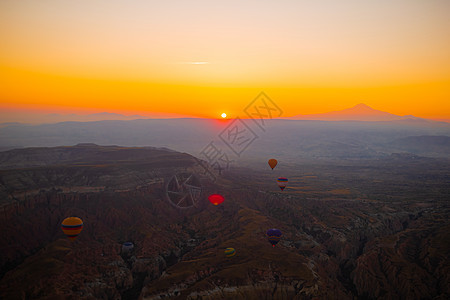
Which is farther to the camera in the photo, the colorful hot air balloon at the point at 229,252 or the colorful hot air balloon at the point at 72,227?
the colorful hot air balloon at the point at 229,252

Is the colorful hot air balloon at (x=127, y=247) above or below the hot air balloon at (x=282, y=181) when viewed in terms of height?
below

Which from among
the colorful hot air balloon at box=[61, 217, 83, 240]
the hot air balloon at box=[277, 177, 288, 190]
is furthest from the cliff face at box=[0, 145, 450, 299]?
the hot air balloon at box=[277, 177, 288, 190]

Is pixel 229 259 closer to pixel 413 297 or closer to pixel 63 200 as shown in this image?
pixel 413 297

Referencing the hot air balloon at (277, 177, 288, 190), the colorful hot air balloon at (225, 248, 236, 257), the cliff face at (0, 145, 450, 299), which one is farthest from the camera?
the hot air balloon at (277, 177, 288, 190)

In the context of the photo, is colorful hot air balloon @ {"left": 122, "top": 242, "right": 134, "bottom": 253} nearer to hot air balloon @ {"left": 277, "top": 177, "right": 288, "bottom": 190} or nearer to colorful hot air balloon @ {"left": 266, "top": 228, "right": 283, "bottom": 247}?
colorful hot air balloon @ {"left": 266, "top": 228, "right": 283, "bottom": 247}

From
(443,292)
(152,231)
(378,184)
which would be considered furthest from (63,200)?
(378,184)

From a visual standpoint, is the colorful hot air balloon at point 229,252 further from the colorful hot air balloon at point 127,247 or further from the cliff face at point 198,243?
the colorful hot air balloon at point 127,247

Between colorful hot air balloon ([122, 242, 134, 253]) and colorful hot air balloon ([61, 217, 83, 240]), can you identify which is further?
colorful hot air balloon ([122, 242, 134, 253])

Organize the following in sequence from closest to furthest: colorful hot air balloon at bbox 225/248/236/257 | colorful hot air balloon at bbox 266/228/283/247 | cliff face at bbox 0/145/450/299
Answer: cliff face at bbox 0/145/450/299 → colorful hot air balloon at bbox 225/248/236/257 → colorful hot air balloon at bbox 266/228/283/247

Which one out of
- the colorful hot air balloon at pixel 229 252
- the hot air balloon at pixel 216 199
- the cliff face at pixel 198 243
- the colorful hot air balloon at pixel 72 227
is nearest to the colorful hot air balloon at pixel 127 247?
the cliff face at pixel 198 243
